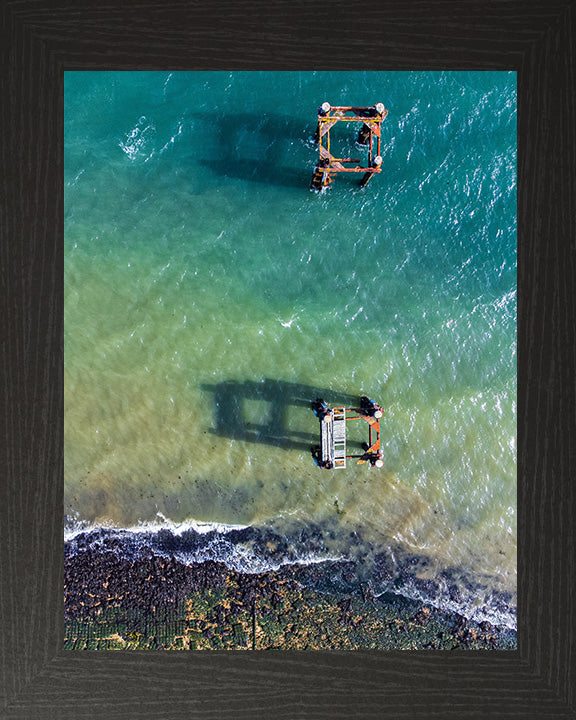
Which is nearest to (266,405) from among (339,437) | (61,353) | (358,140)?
(339,437)

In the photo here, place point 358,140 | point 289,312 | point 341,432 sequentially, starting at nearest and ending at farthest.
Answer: point 341,432, point 358,140, point 289,312

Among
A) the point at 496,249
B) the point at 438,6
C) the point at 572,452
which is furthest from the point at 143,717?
the point at 438,6

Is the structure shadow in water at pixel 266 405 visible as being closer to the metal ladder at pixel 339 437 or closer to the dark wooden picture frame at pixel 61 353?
the metal ladder at pixel 339 437

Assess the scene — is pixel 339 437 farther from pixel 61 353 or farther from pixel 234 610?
pixel 61 353

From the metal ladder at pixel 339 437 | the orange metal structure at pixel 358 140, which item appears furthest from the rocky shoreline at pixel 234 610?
the orange metal structure at pixel 358 140

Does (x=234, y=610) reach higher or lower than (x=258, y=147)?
lower

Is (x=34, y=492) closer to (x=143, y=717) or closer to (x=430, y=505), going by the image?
(x=143, y=717)
